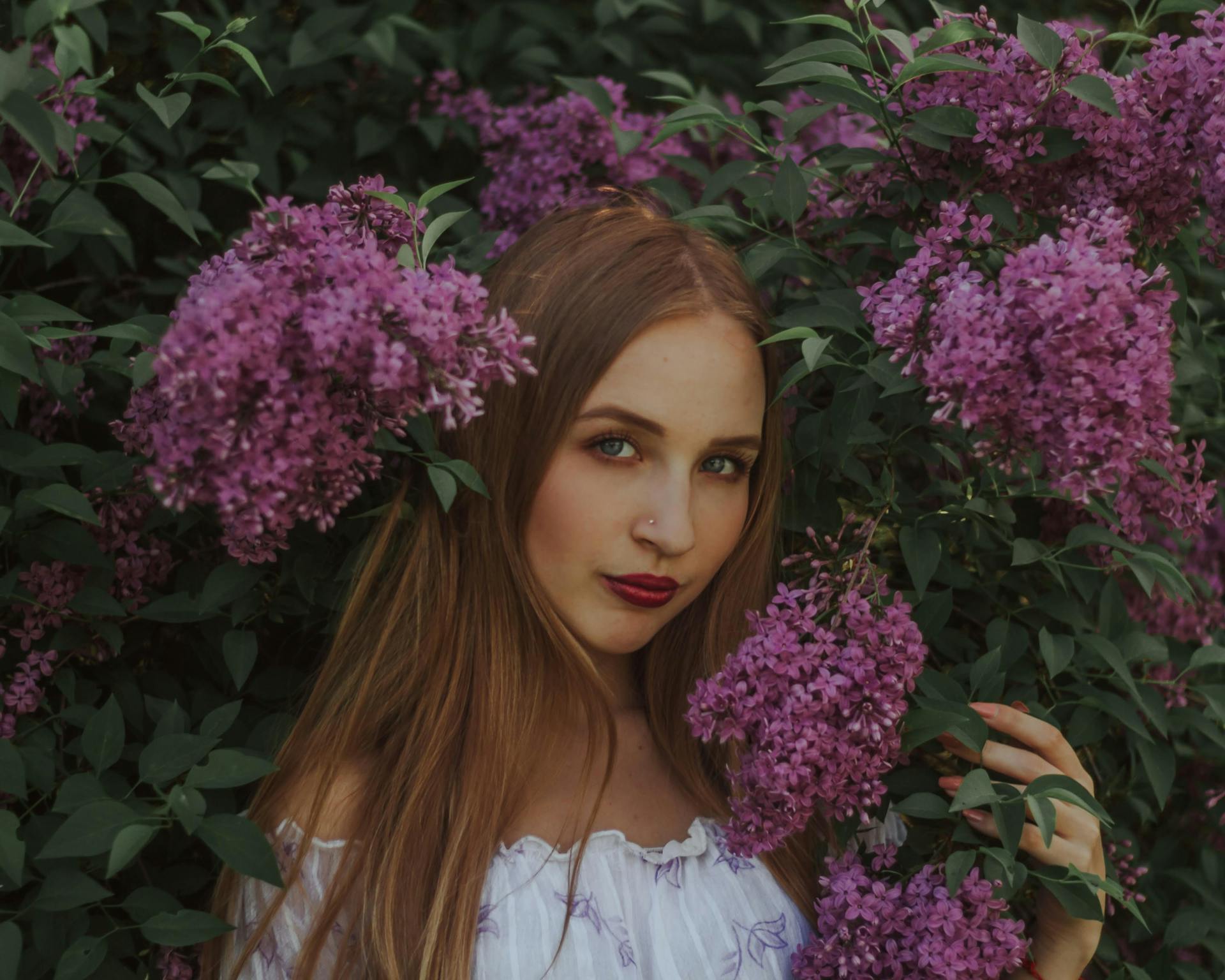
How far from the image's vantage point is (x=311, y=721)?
5.74 ft

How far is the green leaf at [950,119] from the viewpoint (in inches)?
62.6

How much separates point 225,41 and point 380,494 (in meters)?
0.62

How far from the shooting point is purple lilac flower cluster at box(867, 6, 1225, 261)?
5.07 feet

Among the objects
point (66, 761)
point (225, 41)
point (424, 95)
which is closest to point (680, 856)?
point (66, 761)

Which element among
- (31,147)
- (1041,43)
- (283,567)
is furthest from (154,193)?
(1041,43)

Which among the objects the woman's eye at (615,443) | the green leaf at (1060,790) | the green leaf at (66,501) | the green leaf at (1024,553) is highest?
the woman's eye at (615,443)

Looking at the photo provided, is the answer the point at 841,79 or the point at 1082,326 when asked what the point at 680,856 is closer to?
the point at 1082,326

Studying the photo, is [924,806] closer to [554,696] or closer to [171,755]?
[554,696]

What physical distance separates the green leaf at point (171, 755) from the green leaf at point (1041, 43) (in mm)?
1247

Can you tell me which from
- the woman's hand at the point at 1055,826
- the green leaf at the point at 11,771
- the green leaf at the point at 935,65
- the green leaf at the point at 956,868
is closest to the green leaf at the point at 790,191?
the green leaf at the point at 935,65

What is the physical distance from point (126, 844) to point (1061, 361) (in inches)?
41.7

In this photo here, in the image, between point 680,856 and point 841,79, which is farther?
point 680,856

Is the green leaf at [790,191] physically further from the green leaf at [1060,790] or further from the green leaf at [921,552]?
the green leaf at [1060,790]

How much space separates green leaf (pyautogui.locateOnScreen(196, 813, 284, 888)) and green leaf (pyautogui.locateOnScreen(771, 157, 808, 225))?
997 millimetres
